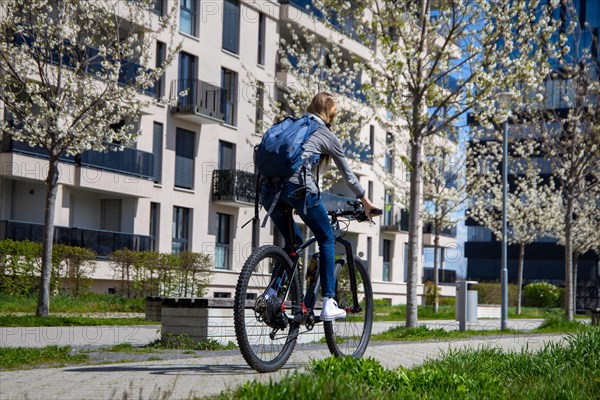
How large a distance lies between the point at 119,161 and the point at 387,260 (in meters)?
25.7

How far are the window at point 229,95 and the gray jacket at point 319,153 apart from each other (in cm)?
3074

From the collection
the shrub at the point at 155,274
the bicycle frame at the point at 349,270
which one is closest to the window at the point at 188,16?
the shrub at the point at 155,274

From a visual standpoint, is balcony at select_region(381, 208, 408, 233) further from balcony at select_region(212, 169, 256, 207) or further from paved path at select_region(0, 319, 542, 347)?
paved path at select_region(0, 319, 542, 347)

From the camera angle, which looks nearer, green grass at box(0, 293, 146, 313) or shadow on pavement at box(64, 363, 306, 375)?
shadow on pavement at box(64, 363, 306, 375)

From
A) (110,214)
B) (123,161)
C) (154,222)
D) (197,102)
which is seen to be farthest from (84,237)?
(197,102)

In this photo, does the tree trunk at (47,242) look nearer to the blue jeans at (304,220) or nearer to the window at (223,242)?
the blue jeans at (304,220)

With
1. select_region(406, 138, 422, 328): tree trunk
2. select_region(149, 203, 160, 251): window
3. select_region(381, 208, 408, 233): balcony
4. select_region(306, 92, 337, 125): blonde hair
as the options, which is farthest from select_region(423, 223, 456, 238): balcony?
select_region(306, 92, 337, 125): blonde hair

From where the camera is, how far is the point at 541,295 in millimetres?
51062

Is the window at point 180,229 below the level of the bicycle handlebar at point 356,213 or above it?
above

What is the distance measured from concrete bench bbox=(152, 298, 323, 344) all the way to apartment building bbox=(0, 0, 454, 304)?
18545mm

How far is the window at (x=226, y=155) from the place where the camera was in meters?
38.9

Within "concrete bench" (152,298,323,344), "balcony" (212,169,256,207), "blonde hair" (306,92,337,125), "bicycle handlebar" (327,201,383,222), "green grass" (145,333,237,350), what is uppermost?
"balcony" (212,169,256,207)

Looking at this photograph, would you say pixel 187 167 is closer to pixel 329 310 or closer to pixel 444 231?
pixel 444 231

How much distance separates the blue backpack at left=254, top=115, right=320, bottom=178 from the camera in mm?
7215
